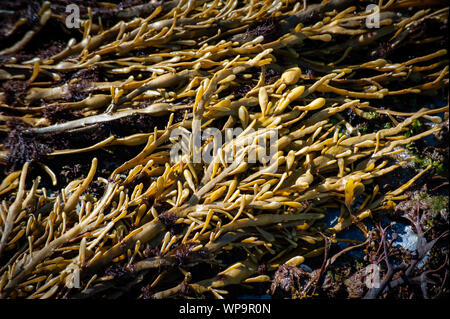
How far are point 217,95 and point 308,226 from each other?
736 millimetres

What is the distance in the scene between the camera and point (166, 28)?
1637mm

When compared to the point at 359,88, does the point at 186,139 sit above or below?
below

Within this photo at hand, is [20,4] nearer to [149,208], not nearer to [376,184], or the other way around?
[149,208]

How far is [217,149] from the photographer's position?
1577 mm

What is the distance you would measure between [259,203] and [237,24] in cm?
93

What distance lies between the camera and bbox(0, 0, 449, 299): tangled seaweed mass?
55.4 inches

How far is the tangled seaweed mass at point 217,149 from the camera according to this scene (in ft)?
4.61

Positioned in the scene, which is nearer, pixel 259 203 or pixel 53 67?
pixel 259 203

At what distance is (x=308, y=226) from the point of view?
1.53 m

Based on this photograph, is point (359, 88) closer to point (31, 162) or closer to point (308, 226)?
point (308, 226)
